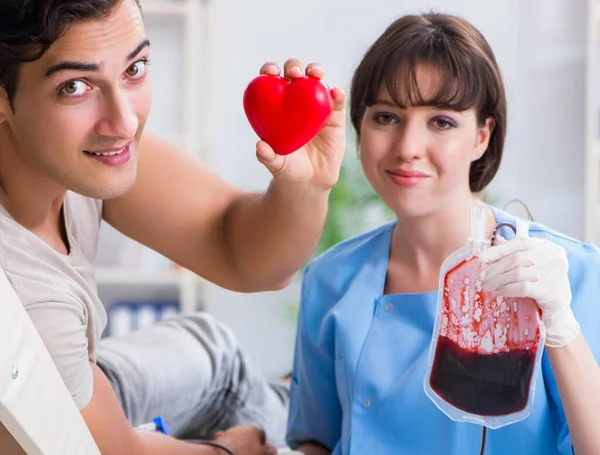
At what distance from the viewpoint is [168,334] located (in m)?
2.16

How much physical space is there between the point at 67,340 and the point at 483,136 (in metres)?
0.85

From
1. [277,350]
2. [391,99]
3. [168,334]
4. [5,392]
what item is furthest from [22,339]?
[277,350]

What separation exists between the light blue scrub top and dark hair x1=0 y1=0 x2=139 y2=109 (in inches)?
27.9

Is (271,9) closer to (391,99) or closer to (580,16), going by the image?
(580,16)

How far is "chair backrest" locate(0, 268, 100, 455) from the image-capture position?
37.0 inches

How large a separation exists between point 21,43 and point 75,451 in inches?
20.6

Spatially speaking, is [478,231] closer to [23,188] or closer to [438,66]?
[438,66]

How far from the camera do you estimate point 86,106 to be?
120cm

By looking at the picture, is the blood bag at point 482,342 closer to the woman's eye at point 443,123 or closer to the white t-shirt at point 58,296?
the woman's eye at point 443,123

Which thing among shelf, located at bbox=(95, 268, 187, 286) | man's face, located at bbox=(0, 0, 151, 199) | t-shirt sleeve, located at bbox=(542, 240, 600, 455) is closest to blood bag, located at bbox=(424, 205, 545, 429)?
t-shirt sleeve, located at bbox=(542, 240, 600, 455)

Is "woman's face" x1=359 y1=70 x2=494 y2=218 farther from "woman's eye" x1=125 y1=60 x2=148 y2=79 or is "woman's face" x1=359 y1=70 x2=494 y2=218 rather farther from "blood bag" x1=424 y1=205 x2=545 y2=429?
"woman's eye" x1=125 y1=60 x2=148 y2=79

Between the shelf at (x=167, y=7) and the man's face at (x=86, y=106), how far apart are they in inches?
109

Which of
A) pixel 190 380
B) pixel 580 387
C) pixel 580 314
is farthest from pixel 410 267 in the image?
pixel 190 380

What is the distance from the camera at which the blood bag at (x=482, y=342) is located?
4.06 ft
